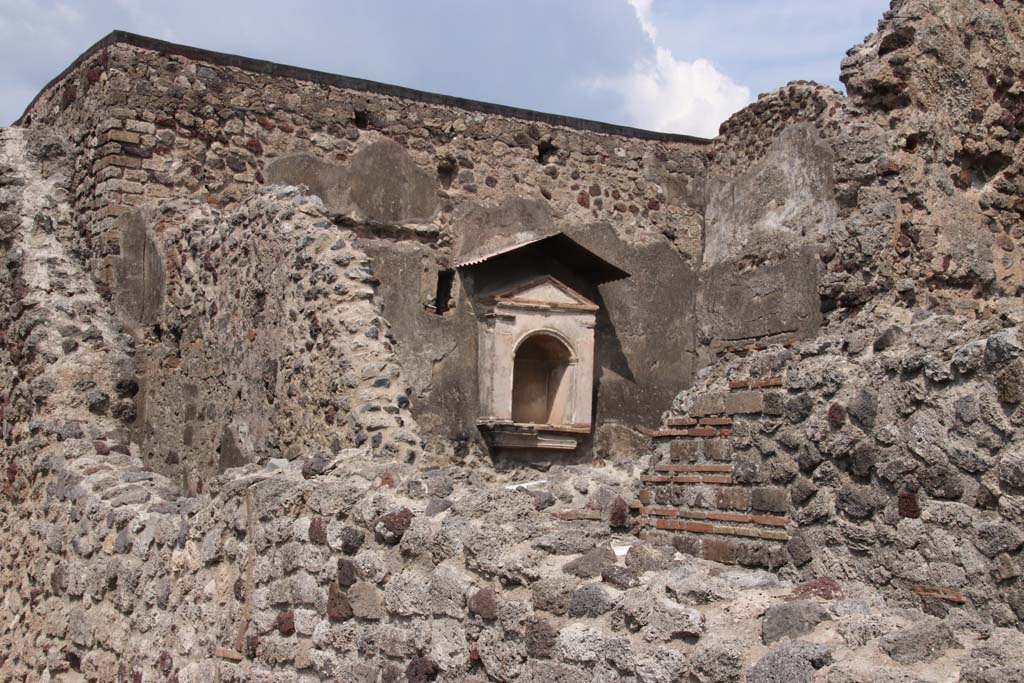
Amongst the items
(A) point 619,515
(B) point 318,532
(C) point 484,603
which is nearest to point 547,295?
(A) point 619,515

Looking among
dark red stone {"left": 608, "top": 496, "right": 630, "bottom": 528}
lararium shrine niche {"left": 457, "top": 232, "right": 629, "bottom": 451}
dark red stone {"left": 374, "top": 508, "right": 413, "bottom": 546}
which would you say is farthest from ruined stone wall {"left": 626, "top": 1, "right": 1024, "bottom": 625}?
dark red stone {"left": 374, "top": 508, "right": 413, "bottom": 546}

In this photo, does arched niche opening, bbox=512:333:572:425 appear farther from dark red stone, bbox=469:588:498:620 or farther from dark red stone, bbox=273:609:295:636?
dark red stone, bbox=469:588:498:620

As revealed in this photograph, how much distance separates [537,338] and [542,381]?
1.31 feet

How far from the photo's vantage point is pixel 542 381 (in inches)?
410

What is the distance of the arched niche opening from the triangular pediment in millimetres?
293

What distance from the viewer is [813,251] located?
371 inches

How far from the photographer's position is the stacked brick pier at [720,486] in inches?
222

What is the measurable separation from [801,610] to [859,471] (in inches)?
72.4

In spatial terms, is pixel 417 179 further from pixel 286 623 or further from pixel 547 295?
pixel 286 623

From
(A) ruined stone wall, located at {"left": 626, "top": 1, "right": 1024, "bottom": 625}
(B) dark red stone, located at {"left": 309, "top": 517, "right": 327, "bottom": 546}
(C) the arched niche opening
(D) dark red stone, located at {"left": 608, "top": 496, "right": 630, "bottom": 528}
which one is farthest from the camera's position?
(C) the arched niche opening

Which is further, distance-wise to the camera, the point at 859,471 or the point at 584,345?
the point at 584,345

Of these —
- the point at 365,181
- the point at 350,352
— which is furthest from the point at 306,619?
the point at 365,181

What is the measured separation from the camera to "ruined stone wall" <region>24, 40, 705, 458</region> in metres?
8.96

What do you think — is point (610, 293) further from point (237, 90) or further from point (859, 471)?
point (859, 471)
